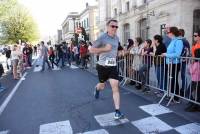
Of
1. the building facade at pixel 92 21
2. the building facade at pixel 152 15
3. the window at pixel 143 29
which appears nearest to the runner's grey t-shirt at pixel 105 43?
the building facade at pixel 152 15

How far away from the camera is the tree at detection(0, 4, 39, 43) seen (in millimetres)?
53656

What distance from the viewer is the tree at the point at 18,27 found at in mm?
A: 53656

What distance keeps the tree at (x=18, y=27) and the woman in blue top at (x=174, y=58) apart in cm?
4755

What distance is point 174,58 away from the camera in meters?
7.52

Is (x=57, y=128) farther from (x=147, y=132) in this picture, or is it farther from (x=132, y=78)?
(x=132, y=78)

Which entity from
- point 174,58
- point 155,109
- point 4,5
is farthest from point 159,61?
point 4,5

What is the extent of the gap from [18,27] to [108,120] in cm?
5149

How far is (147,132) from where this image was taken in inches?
221

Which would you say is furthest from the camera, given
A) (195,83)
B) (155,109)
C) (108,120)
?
(155,109)

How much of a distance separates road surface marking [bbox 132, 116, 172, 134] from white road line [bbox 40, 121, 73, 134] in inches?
49.7

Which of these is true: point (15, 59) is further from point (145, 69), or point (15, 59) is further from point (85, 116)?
point (85, 116)

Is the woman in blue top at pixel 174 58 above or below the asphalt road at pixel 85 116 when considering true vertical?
above

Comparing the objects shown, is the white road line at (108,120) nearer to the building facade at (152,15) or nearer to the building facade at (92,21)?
the building facade at (152,15)

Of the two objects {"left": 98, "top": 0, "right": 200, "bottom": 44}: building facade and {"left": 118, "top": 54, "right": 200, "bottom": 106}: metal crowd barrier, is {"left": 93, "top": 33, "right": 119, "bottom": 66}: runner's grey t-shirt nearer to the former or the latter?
{"left": 118, "top": 54, "right": 200, "bottom": 106}: metal crowd barrier
